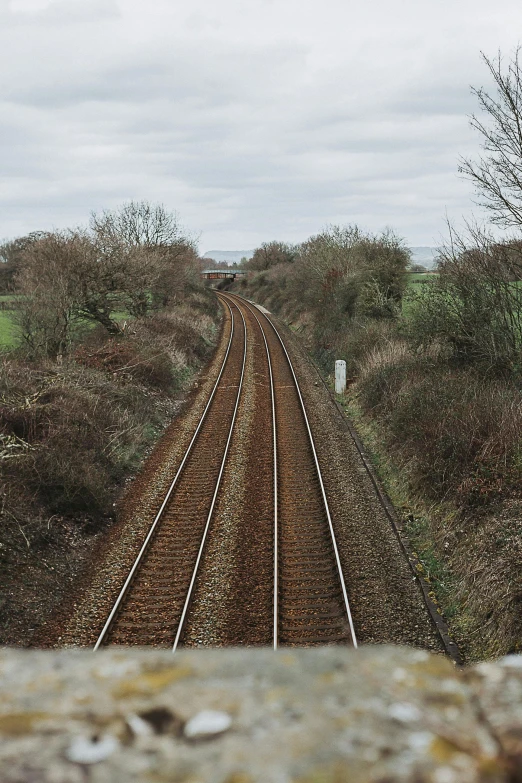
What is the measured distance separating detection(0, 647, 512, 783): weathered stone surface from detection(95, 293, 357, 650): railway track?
318 inches

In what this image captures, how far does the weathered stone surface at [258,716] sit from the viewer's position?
1.03m

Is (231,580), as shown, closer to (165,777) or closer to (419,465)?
(419,465)

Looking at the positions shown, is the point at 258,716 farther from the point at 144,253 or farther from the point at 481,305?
the point at 144,253

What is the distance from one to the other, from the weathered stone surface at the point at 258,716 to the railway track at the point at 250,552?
8076 millimetres

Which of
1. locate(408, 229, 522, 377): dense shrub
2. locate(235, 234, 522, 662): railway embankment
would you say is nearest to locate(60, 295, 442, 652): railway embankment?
locate(235, 234, 522, 662): railway embankment

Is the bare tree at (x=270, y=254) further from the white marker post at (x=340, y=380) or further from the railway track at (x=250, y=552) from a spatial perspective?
the railway track at (x=250, y=552)

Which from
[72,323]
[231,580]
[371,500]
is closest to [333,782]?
[231,580]

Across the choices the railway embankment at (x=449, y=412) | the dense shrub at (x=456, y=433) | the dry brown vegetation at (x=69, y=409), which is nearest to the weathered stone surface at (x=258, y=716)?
the railway embankment at (x=449, y=412)

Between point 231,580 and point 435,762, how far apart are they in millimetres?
10143

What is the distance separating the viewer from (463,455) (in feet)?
42.6

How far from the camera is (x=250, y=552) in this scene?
1179cm

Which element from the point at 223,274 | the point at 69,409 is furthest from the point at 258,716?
the point at 223,274

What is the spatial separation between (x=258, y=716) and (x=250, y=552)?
35.8 feet

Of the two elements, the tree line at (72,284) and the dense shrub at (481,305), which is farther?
the tree line at (72,284)
